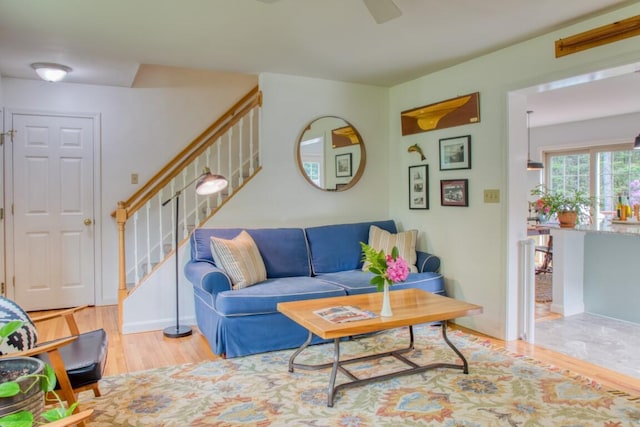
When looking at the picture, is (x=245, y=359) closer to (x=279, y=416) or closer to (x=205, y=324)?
(x=205, y=324)

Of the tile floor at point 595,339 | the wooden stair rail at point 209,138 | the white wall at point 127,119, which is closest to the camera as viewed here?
the tile floor at point 595,339

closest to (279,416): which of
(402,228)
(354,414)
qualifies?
(354,414)

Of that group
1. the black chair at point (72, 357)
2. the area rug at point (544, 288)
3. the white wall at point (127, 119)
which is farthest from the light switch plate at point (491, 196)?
the white wall at point (127, 119)

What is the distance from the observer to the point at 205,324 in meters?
3.55

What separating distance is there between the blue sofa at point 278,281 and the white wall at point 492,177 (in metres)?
0.28

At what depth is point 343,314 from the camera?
2.66 metres

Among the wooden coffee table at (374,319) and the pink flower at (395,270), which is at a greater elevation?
the pink flower at (395,270)

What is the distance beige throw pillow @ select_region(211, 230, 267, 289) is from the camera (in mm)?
3438

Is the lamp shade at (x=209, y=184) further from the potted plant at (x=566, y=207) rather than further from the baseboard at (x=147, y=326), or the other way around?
the potted plant at (x=566, y=207)

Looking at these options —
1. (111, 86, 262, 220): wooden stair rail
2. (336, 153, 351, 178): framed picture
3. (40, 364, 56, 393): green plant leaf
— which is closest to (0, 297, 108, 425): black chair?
(40, 364, 56, 393): green plant leaf

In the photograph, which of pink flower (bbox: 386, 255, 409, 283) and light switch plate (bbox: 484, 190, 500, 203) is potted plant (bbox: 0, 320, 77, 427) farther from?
light switch plate (bbox: 484, 190, 500, 203)

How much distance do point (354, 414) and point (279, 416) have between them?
388mm

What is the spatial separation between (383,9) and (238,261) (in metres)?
2.09

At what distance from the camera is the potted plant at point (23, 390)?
1.20m
